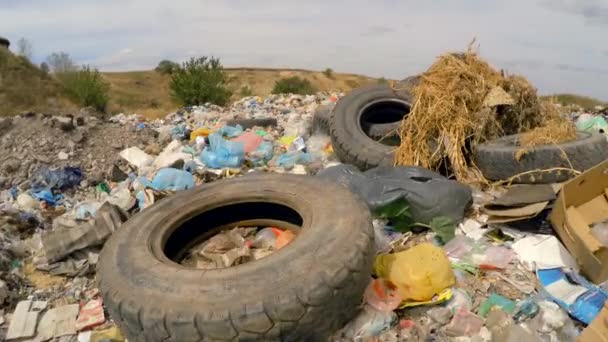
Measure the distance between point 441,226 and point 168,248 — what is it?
186cm

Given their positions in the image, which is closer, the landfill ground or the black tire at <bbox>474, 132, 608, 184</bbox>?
the landfill ground

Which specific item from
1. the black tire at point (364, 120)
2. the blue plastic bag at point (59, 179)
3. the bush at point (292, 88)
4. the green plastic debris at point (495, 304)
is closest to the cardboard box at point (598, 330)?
the green plastic debris at point (495, 304)

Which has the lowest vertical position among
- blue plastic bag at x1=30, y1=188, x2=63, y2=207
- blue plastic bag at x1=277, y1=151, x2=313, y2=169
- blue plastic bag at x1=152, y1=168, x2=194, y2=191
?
blue plastic bag at x1=30, y1=188, x2=63, y2=207

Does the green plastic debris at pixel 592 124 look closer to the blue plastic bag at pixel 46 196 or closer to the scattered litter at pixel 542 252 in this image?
the scattered litter at pixel 542 252

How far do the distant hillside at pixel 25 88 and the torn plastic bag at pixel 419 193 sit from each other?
19.0 meters

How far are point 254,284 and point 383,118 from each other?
3784 mm

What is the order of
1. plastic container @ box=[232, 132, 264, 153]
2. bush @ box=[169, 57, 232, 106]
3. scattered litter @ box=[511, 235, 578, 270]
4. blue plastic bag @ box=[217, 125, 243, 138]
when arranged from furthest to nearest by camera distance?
bush @ box=[169, 57, 232, 106], blue plastic bag @ box=[217, 125, 243, 138], plastic container @ box=[232, 132, 264, 153], scattered litter @ box=[511, 235, 578, 270]

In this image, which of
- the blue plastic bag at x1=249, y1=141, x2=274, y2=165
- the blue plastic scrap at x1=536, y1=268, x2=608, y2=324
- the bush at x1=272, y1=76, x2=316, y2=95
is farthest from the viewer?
the bush at x1=272, y1=76, x2=316, y2=95

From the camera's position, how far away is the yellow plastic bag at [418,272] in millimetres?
2516

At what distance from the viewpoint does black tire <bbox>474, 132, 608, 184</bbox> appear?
3.50 metres

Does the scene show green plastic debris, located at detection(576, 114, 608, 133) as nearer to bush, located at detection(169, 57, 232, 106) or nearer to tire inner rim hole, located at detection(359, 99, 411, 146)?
tire inner rim hole, located at detection(359, 99, 411, 146)

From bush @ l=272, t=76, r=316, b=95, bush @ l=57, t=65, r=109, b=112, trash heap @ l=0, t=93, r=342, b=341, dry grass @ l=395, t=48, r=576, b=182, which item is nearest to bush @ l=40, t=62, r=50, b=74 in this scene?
bush @ l=57, t=65, r=109, b=112

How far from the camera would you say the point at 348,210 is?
2.53 metres

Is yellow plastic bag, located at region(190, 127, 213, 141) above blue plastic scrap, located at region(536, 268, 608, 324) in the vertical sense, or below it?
above
